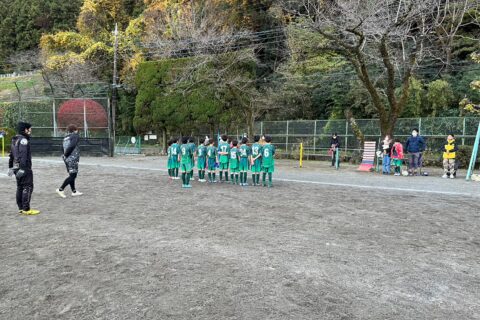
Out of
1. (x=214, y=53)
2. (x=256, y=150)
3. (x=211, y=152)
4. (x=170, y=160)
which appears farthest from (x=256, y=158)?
(x=214, y=53)

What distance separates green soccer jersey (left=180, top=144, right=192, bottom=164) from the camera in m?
12.3

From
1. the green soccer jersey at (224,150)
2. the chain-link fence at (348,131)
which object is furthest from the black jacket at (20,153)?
the chain-link fence at (348,131)

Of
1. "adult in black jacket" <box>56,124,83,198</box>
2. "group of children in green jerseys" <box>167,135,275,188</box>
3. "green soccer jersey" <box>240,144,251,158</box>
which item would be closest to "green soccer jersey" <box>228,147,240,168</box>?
"group of children in green jerseys" <box>167,135,275,188</box>

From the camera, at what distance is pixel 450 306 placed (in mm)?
3895

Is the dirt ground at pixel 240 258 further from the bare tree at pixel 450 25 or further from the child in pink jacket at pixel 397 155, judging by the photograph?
the bare tree at pixel 450 25

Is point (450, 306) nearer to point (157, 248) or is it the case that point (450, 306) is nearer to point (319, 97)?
point (157, 248)

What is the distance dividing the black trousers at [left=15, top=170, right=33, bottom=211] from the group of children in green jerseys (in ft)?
16.0

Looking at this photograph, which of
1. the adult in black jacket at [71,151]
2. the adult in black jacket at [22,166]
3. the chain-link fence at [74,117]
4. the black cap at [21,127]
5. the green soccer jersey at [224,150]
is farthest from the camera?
the chain-link fence at [74,117]

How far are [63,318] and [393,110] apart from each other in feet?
55.3

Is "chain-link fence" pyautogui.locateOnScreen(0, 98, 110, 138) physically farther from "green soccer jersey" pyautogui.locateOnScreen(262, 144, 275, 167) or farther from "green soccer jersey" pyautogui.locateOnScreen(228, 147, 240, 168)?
Result: "green soccer jersey" pyautogui.locateOnScreen(262, 144, 275, 167)

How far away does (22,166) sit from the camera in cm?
775

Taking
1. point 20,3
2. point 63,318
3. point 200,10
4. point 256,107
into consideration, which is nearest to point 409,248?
point 63,318

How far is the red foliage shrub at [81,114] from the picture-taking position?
87.4 feet

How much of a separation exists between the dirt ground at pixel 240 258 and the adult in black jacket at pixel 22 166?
359 mm
